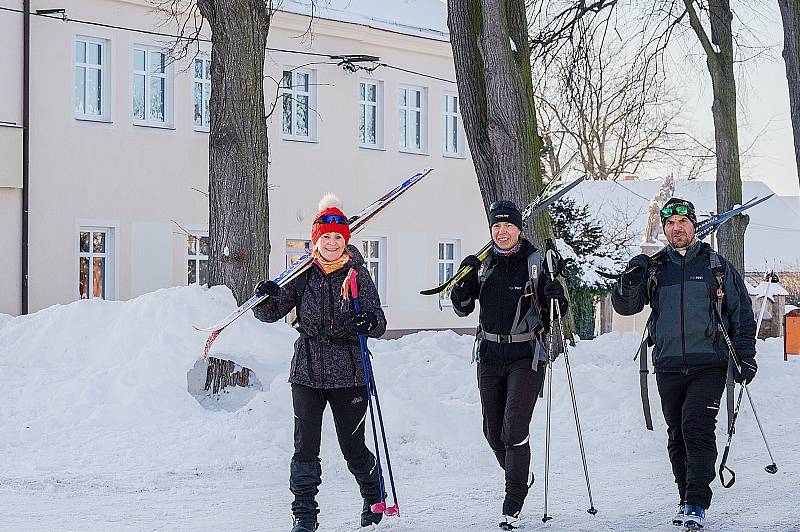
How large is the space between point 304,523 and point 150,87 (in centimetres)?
1832

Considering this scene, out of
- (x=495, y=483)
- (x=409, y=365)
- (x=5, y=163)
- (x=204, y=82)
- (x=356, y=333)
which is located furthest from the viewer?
(x=204, y=82)

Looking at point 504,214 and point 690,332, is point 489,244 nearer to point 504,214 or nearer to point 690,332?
point 504,214

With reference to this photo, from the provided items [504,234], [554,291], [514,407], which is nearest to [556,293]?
[554,291]

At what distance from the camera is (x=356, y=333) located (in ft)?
23.8

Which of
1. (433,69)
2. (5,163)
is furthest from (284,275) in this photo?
(433,69)

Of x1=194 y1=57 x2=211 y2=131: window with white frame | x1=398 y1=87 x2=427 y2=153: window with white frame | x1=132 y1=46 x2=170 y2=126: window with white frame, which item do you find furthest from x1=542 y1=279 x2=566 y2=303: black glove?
x1=398 y1=87 x2=427 y2=153: window with white frame

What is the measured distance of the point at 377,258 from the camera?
1139 inches

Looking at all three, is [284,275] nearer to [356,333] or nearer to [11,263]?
[356,333]

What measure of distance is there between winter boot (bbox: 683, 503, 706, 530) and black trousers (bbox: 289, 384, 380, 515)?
181 cm

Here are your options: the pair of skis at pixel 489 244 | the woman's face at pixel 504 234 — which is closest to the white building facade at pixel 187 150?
the pair of skis at pixel 489 244

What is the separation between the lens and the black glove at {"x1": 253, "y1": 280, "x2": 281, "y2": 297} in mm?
7238

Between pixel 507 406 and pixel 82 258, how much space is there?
16.9 meters

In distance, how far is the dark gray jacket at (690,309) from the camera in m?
7.67

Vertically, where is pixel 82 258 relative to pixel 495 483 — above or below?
above
